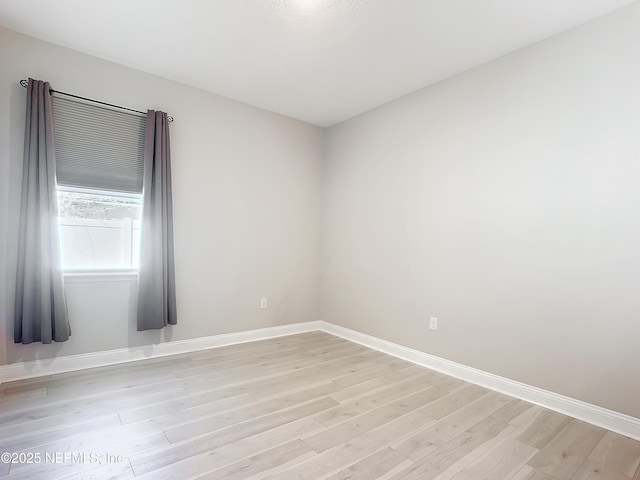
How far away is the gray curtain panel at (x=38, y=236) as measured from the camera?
99.8 inches

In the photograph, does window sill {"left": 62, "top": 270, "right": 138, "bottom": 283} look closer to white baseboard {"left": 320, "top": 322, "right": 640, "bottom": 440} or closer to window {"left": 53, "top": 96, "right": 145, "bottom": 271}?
window {"left": 53, "top": 96, "right": 145, "bottom": 271}

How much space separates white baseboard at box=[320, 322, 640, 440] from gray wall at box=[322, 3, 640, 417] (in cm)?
5

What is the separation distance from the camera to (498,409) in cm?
236

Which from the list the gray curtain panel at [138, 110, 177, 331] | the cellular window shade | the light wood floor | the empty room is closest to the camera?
the light wood floor

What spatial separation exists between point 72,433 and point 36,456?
0.68 feet

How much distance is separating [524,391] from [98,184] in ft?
Answer: 12.6

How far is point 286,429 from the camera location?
6.59ft

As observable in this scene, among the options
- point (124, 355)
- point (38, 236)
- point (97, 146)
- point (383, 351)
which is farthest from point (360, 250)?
point (38, 236)

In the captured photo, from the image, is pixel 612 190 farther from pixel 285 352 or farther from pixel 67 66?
pixel 67 66

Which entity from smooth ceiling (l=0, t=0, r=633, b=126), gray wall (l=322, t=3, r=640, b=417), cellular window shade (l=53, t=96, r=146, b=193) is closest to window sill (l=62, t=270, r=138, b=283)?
cellular window shade (l=53, t=96, r=146, b=193)

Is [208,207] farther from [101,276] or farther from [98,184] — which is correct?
[101,276]

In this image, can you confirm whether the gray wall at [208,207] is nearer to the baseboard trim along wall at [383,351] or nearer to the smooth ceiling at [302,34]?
the baseboard trim along wall at [383,351]

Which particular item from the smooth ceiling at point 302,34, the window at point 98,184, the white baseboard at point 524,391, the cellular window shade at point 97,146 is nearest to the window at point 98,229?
the window at point 98,184

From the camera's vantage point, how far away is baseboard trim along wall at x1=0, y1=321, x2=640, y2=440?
7.12ft
